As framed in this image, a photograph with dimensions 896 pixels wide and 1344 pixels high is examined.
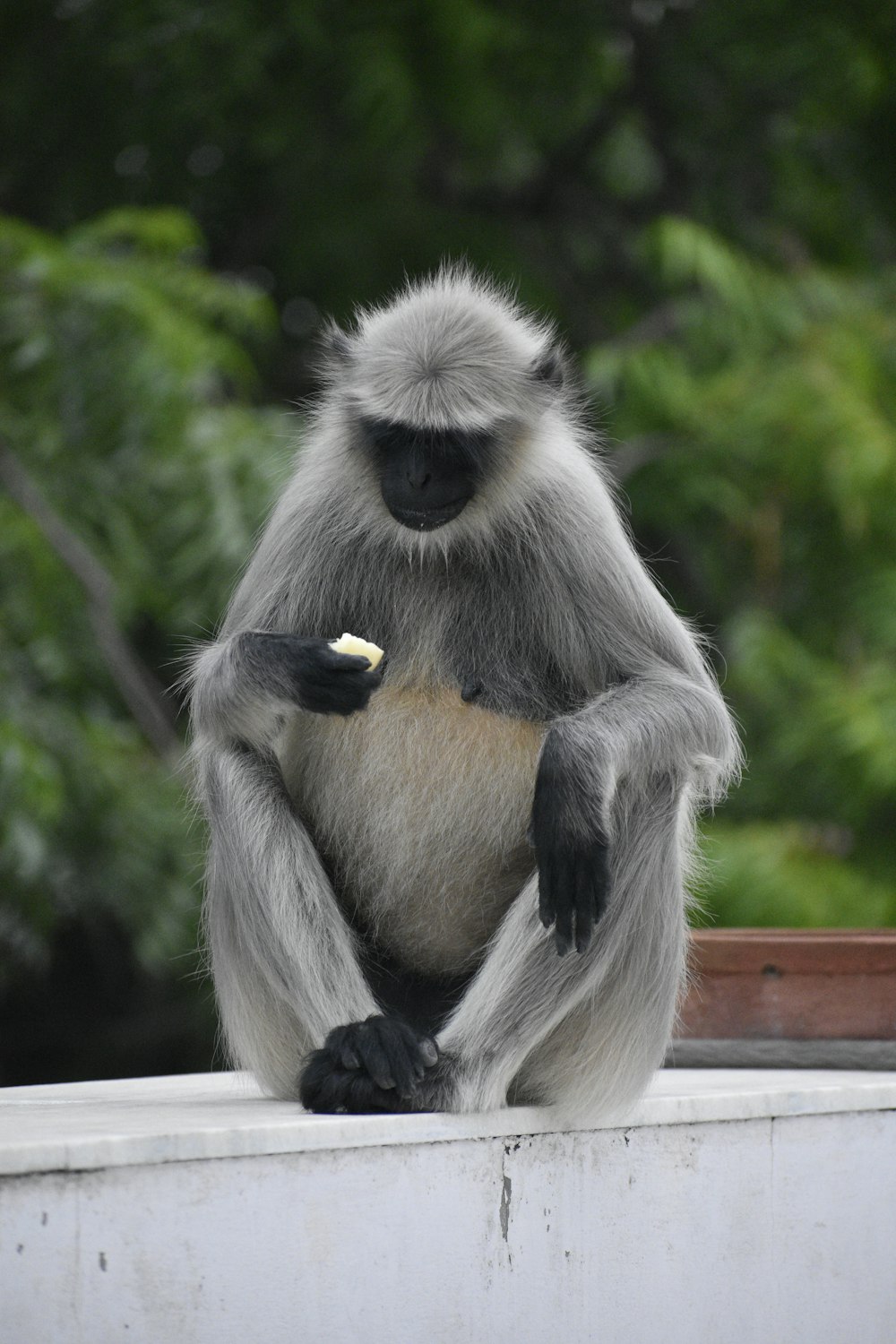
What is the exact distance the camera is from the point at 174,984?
32.4 ft

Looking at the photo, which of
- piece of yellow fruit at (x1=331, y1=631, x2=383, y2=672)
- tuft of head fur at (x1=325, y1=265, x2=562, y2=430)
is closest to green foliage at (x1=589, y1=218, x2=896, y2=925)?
tuft of head fur at (x1=325, y1=265, x2=562, y2=430)

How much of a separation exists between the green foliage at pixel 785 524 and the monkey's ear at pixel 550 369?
3.34 meters

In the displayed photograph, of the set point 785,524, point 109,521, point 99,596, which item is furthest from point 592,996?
point 785,524

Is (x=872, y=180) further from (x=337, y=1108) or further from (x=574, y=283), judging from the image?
(x=337, y=1108)

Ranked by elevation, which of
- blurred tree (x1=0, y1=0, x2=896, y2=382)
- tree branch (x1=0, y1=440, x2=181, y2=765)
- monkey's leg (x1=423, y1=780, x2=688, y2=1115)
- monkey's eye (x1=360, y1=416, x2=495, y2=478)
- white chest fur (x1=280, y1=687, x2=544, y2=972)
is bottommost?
monkey's leg (x1=423, y1=780, x2=688, y2=1115)

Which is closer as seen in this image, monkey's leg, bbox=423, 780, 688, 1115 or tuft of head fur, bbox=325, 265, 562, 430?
monkey's leg, bbox=423, 780, 688, 1115

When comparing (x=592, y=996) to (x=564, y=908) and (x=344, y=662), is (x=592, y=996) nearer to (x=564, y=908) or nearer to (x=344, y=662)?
(x=564, y=908)

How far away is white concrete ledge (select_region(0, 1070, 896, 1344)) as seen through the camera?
273cm

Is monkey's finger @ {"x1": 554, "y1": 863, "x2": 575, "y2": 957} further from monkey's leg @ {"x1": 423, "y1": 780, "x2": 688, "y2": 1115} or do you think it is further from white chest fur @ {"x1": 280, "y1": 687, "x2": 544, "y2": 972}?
white chest fur @ {"x1": 280, "y1": 687, "x2": 544, "y2": 972}

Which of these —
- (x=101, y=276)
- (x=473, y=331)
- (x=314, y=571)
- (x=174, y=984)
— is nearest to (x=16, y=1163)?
(x=314, y=571)

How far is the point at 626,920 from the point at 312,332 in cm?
763

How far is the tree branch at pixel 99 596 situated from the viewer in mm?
7465

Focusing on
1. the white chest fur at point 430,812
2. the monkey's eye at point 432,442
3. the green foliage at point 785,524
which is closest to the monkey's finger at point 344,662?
the white chest fur at point 430,812

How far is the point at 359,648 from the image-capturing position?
3.79 metres
